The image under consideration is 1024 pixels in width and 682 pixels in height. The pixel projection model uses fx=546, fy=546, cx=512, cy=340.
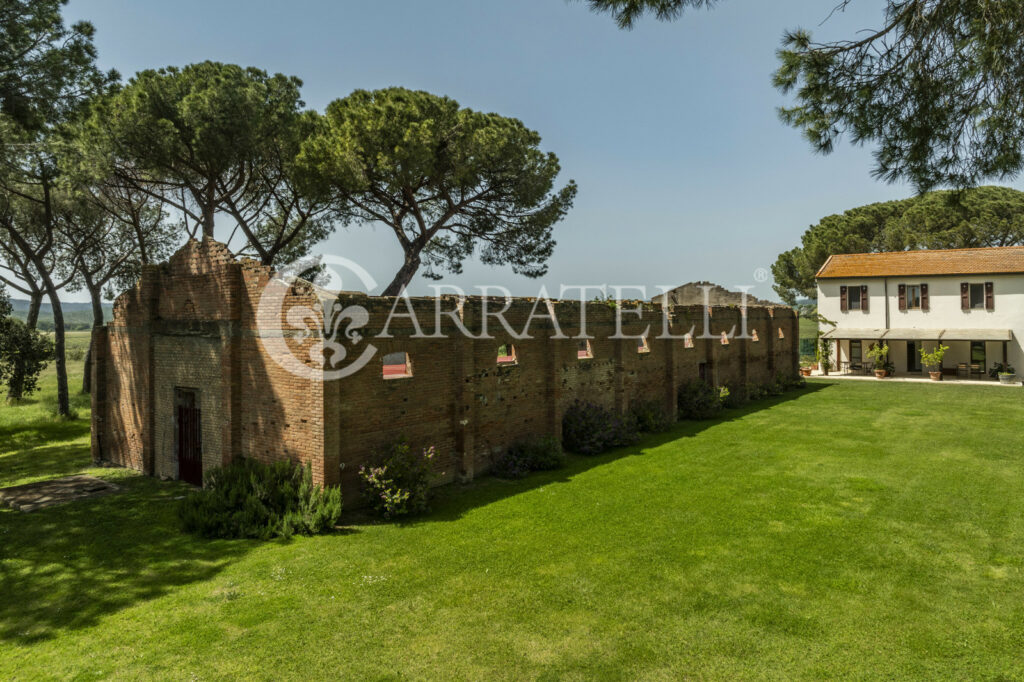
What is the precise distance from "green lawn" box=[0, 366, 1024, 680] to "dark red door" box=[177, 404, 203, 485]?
0.43m

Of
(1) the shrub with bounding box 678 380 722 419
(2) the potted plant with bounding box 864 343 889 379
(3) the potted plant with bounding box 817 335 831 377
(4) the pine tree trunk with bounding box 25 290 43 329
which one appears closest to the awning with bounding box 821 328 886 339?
(3) the potted plant with bounding box 817 335 831 377

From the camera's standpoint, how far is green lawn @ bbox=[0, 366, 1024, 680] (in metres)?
→ 5.53

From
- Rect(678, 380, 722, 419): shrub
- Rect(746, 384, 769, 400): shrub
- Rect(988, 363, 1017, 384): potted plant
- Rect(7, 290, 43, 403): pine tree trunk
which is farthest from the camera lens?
Rect(988, 363, 1017, 384): potted plant

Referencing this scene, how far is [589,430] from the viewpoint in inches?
580

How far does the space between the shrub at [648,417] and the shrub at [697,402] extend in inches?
79.4

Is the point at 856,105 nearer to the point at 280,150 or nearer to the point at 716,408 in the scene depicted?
the point at 716,408

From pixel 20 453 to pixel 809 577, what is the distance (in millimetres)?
20164

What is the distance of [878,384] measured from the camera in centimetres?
2814

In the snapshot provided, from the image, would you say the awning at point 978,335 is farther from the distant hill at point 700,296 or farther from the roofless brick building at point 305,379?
the roofless brick building at point 305,379

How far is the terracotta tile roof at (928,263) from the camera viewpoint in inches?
1132

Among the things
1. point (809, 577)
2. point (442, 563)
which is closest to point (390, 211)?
point (442, 563)

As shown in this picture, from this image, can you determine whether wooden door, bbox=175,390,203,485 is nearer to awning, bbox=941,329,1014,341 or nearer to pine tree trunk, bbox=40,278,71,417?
pine tree trunk, bbox=40,278,71,417

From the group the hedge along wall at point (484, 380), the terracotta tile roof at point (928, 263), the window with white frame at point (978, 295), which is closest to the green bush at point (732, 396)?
the hedge along wall at point (484, 380)

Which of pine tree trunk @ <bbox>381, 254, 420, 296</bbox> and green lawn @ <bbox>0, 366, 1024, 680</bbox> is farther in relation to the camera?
pine tree trunk @ <bbox>381, 254, 420, 296</bbox>
